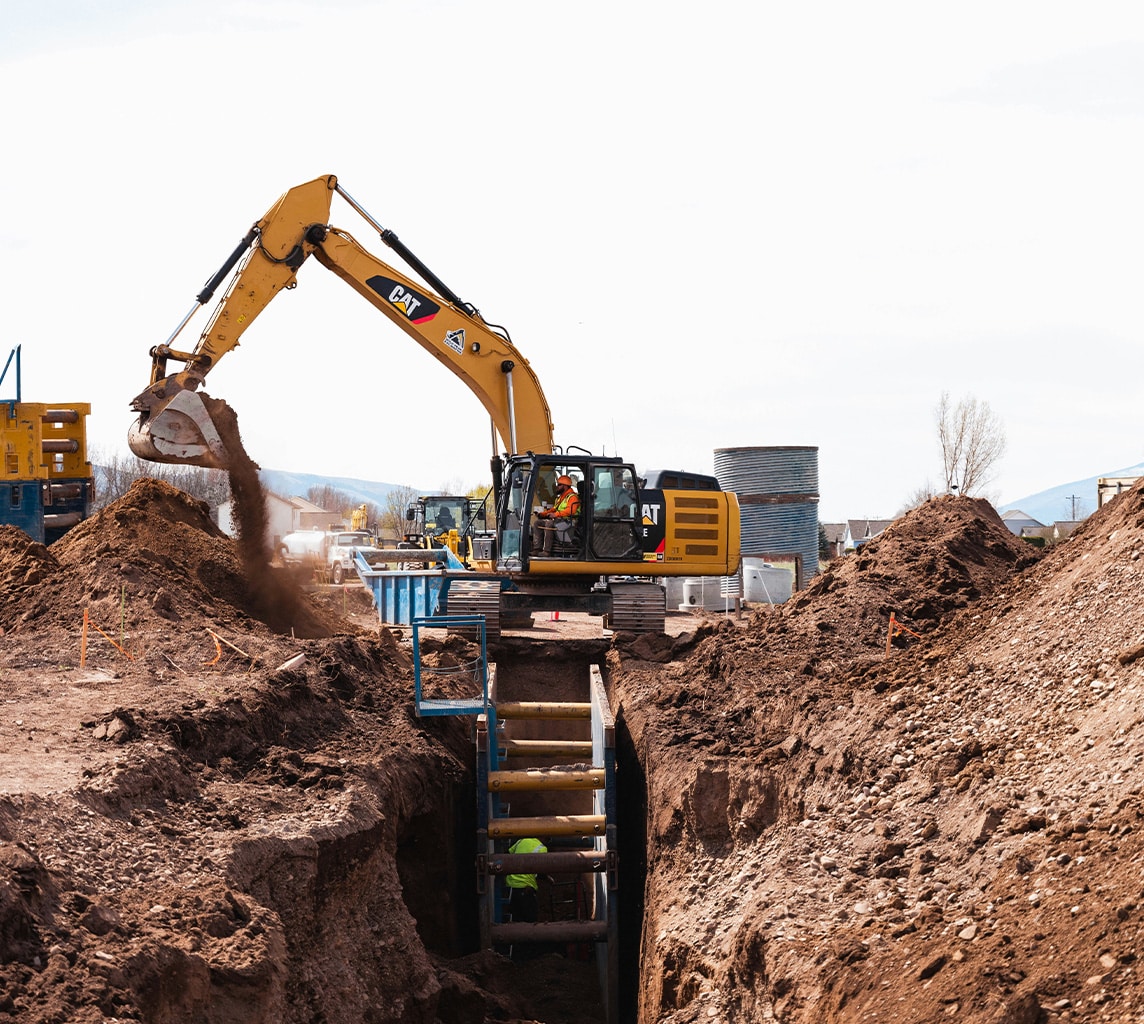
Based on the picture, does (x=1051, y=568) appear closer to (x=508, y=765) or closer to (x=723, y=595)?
(x=508, y=765)

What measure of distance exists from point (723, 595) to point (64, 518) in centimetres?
1396

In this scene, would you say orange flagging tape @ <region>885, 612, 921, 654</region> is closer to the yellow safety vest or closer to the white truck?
the yellow safety vest

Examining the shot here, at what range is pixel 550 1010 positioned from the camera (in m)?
11.0

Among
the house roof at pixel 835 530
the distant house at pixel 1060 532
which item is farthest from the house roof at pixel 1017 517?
the distant house at pixel 1060 532

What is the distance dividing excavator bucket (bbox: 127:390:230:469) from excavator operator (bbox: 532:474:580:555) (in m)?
4.08

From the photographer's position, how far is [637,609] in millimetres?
16141

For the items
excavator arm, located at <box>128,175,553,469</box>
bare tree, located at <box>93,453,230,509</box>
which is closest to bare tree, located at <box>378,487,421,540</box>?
bare tree, located at <box>93,453,230,509</box>

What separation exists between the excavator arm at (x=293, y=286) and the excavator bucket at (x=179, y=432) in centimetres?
1

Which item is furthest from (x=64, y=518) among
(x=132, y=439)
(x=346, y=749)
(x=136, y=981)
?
(x=136, y=981)

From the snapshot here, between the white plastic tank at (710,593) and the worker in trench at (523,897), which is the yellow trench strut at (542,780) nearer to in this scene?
the worker in trench at (523,897)

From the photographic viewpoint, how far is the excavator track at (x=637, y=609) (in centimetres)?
1614

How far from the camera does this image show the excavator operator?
1566 cm

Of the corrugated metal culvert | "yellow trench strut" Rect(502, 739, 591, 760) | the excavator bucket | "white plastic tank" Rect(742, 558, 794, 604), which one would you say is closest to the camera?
"yellow trench strut" Rect(502, 739, 591, 760)

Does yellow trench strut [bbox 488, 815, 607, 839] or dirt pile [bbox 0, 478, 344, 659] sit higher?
dirt pile [bbox 0, 478, 344, 659]
